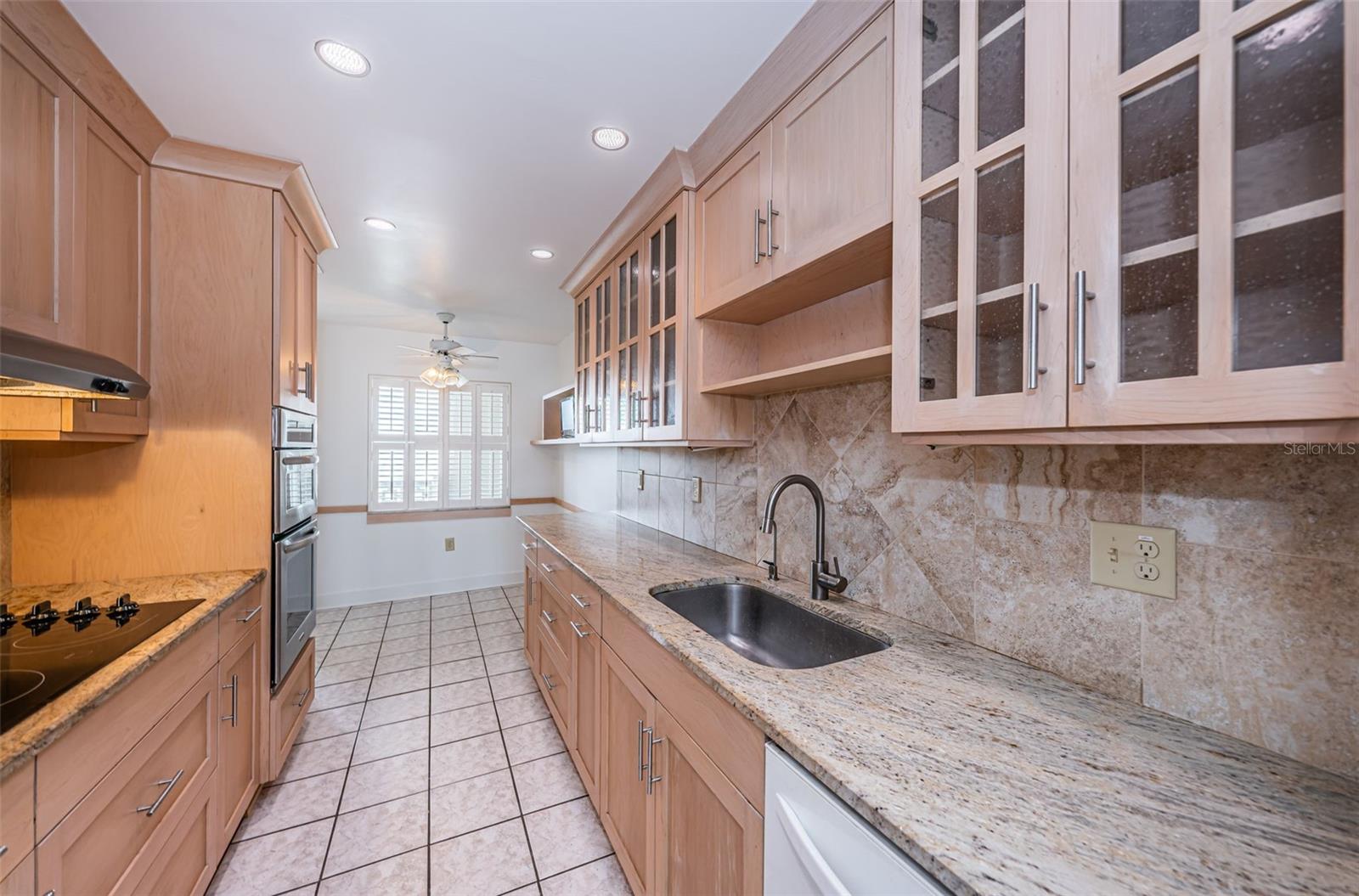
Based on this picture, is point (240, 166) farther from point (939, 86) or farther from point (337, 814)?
point (337, 814)

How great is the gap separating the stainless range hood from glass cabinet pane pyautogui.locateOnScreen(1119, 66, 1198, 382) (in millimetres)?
1910

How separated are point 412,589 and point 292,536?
2.75 m

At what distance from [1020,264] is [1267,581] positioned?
0.64 meters

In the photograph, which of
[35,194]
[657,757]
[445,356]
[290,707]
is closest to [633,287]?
[35,194]

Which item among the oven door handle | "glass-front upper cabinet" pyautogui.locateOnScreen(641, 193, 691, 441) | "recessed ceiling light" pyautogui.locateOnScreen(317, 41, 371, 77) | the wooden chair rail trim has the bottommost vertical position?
the oven door handle

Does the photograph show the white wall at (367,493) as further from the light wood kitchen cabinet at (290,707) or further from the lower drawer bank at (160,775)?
the lower drawer bank at (160,775)

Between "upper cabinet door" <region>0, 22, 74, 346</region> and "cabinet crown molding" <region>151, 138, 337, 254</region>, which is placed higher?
"cabinet crown molding" <region>151, 138, 337, 254</region>

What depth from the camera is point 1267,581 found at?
80 centimetres

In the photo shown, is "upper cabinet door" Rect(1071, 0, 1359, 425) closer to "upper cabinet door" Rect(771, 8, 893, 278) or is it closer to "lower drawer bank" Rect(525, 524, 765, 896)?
"upper cabinet door" Rect(771, 8, 893, 278)

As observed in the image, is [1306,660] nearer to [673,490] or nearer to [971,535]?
[971,535]

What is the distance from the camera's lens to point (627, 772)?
153 cm

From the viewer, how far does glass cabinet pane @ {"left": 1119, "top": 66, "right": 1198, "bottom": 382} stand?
2.19ft

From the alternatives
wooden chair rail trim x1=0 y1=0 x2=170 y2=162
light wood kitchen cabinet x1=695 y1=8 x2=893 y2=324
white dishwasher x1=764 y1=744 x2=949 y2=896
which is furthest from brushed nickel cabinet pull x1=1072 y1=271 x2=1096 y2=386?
wooden chair rail trim x1=0 y1=0 x2=170 y2=162

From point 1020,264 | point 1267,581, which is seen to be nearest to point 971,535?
point 1267,581
